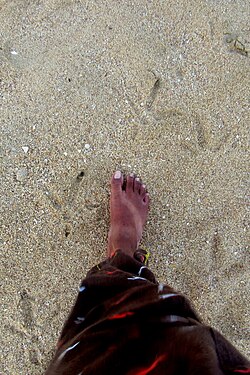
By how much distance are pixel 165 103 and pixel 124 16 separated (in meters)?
0.40

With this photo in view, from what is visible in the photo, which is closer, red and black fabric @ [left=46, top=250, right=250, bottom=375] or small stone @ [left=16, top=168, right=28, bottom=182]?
red and black fabric @ [left=46, top=250, right=250, bottom=375]

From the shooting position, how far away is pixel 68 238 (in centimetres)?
167

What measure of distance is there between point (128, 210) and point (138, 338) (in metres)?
0.84

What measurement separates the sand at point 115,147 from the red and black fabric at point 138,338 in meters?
0.52

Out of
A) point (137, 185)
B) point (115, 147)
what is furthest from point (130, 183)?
point (115, 147)

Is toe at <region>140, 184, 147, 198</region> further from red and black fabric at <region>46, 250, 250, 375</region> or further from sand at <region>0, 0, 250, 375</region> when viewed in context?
red and black fabric at <region>46, 250, 250, 375</region>

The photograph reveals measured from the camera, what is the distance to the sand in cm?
165

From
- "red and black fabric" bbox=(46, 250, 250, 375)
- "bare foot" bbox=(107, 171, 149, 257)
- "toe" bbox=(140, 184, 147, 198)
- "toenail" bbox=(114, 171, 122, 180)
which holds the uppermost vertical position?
"red and black fabric" bbox=(46, 250, 250, 375)

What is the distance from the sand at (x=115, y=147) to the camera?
5.41ft

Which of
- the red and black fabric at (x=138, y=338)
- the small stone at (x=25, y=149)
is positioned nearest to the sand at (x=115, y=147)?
the small stone at (x=25, y=149)

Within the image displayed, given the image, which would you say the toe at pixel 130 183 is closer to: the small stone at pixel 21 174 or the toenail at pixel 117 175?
the toenail at pixel 117 175

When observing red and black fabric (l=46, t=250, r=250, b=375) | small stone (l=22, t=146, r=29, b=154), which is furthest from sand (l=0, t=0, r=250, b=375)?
red and black fabric (l=46, t=250, r=250, b=375)

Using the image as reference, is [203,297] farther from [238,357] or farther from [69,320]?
[238,357]

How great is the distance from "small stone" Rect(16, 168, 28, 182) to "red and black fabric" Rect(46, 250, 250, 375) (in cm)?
66
